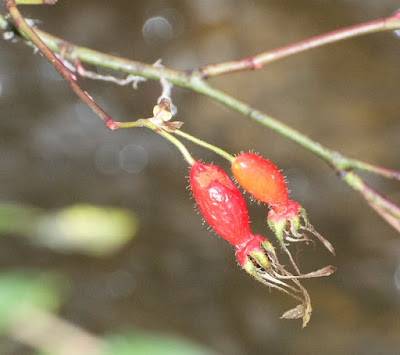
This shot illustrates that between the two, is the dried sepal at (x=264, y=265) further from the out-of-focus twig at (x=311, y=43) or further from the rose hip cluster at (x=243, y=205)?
the out-of-focus twig at (x=311, y=43)

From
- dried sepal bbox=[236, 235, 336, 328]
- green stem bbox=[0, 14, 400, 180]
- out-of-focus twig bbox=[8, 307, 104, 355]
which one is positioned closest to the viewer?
green stem bbox=[0, 14, 400, 180]

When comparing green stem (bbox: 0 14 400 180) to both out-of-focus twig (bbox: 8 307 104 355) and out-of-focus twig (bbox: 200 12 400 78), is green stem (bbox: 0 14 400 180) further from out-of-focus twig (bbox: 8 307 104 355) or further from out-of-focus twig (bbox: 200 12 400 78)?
out-of-focus twig (bbox: 8 307 104 355)

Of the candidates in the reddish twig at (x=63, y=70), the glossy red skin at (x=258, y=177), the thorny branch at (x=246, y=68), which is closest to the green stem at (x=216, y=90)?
the thorny branch at (x=246, y=68)

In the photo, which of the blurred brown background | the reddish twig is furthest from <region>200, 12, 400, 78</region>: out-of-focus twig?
the blurred brown background

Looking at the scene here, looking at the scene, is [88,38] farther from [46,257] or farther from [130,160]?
[46,257]

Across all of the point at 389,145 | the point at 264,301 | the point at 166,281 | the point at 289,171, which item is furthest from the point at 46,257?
the point at 389,145

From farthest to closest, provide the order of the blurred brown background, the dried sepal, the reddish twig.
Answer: the blurred brown background, the dried sepal, the reddish twig

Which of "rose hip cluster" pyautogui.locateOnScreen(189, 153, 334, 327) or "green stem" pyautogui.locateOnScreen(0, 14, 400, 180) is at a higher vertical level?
"green stem" pyautogui.locateOnScreen(0, 14, 400, 180)
